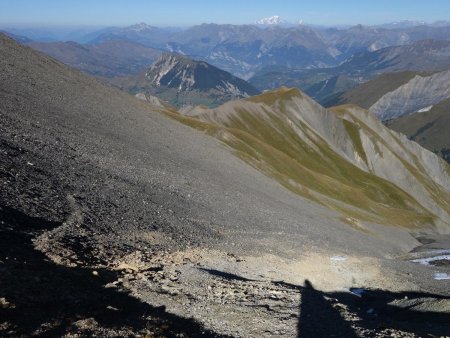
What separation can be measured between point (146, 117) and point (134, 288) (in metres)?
49.3

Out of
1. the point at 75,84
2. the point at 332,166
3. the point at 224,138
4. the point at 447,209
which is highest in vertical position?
the point at 75,84

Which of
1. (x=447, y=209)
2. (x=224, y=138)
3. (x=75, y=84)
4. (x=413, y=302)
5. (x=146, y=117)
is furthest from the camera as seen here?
(x=447, y=209)

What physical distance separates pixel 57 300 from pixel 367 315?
1704 cm

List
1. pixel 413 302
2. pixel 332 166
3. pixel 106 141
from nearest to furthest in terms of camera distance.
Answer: pixel 413 302
pixel 106 141
pixel 332 166

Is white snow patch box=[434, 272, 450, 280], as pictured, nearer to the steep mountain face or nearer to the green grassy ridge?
the steep mountain face

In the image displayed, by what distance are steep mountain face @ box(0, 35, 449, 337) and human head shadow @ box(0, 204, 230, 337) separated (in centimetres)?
7

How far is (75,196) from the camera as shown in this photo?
28.3m

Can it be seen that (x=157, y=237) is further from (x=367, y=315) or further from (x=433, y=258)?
(x=433, y=258)

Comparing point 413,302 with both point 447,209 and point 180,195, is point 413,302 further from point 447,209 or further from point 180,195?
point 447,209

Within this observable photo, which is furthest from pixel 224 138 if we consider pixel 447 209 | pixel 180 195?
pixel 447 209

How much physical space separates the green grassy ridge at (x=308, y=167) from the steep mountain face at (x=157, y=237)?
2.67 metres

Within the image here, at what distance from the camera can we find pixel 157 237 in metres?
27.9

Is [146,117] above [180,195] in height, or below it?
above

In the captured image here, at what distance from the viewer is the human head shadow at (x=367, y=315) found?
19734mm
